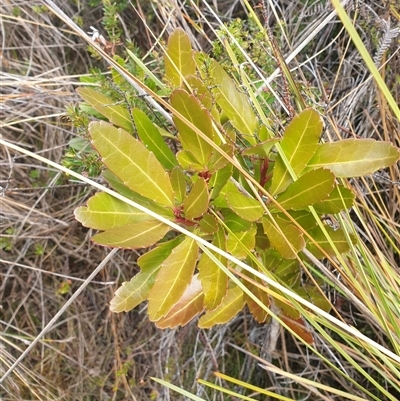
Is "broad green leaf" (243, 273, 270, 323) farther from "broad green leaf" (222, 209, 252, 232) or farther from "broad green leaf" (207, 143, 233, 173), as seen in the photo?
"broad green leaf" (207, 143, 233, 173)

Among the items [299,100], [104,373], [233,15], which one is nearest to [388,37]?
[299,100]

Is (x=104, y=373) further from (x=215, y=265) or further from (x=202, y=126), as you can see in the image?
(x=202, y=126)

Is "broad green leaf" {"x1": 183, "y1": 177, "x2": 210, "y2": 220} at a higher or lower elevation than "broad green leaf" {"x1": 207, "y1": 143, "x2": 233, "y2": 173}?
lower

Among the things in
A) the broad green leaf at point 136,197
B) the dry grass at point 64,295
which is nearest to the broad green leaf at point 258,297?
the broad green leaf at point 136,197

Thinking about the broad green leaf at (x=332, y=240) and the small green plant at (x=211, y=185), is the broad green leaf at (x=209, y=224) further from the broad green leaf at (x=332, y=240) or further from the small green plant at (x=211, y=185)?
the broad green leaf at (x=332, y=240)

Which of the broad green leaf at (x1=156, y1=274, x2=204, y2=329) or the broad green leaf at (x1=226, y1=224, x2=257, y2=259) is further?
the broad green leaf at (x1=156, y1=274, x2=204, y2=329)

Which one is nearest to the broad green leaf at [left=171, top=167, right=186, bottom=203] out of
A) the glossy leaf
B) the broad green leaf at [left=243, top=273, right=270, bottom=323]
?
the broad green leaf at [left=243, top=273, right=270, bottom=323]
